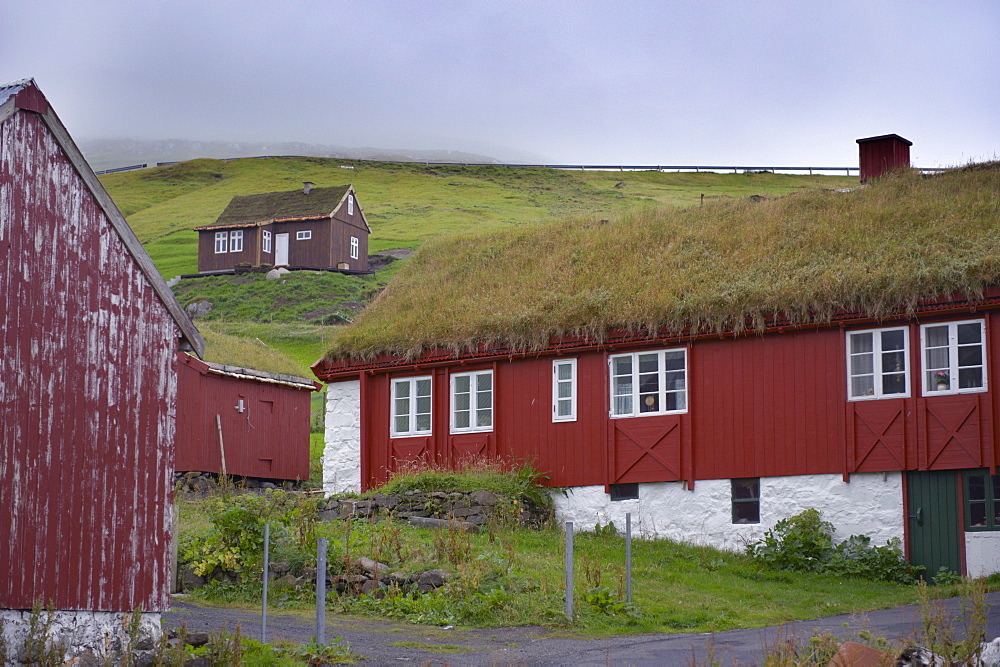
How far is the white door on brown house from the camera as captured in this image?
7506 centimetres

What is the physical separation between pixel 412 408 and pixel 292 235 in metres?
52.0

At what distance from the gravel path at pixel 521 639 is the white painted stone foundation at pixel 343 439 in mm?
9688

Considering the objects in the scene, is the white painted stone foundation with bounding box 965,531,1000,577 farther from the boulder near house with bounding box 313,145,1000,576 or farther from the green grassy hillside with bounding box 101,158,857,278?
the green grassy hillside with bounding box 101,158,857,278

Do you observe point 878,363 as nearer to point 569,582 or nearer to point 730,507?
point 730,507

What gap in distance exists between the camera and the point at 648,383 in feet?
72.3

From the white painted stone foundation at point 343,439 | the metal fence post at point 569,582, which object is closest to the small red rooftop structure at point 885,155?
the white painted stone foundation at point 343,439

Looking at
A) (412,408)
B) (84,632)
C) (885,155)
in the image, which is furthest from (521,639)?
(885,155)

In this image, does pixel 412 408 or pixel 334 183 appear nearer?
pixel 412 408

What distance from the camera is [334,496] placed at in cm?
2258

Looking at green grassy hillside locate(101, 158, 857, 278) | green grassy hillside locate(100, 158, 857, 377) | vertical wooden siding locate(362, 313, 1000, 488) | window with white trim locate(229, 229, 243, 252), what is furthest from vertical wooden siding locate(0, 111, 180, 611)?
green grassy hillside locate(101, 158, 857, 278)

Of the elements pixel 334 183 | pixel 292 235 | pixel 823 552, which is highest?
pixel 334 183

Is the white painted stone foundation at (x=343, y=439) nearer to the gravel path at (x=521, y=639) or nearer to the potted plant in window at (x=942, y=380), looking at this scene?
the gravel path at (x=521, y=639)

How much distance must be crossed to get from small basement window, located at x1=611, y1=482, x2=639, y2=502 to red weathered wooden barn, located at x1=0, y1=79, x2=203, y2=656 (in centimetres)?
1163

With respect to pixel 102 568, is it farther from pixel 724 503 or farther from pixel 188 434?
pixel 188 434
